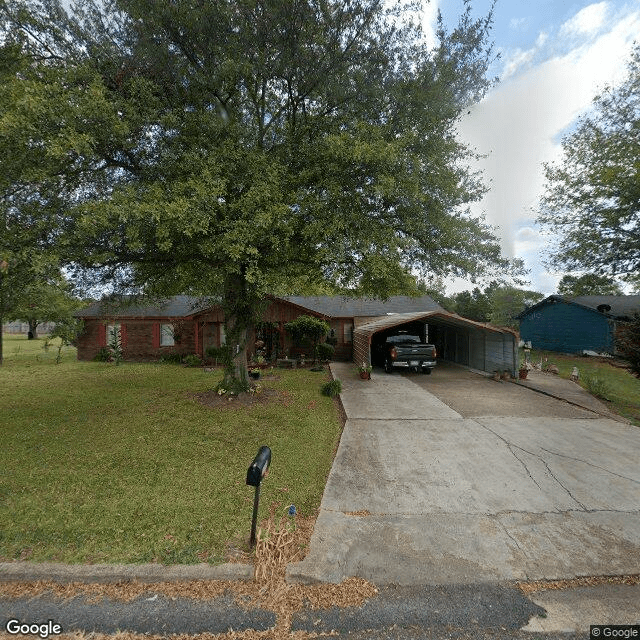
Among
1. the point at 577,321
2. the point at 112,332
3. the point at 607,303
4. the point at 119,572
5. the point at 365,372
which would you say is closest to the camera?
the point at 119,572

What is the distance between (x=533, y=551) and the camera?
3.81m

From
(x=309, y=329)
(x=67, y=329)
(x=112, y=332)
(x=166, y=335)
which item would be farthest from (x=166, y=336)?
(x=309, y=329)

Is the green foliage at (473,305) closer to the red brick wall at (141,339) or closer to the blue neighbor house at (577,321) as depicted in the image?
the blue neighbor house at (577,321)

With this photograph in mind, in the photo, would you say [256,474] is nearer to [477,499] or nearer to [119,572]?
[119,572]

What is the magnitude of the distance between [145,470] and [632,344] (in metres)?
12.9

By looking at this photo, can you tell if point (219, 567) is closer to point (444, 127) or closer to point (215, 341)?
point (444, 127)

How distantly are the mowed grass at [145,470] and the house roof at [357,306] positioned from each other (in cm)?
1012

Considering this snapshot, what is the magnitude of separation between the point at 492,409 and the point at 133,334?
1921 centimetres

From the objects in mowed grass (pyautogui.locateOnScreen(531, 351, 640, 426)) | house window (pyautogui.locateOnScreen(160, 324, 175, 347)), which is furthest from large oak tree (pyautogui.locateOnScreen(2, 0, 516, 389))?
house window (pyautogui.locateOnScreen(160, 324, 175, 347))

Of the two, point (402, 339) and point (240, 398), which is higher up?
point (402, 339)

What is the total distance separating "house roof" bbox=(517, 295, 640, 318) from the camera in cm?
2291

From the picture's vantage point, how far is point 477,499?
4949 mm

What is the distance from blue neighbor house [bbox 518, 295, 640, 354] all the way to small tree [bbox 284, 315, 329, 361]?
1788 cm

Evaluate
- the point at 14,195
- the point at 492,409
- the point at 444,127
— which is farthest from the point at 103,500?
the point at 444,127
